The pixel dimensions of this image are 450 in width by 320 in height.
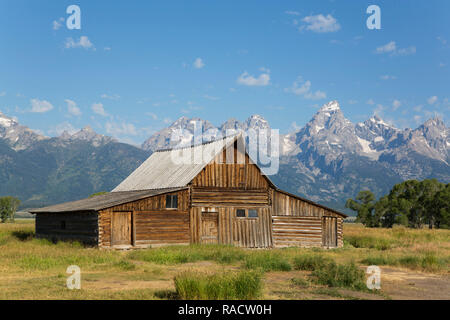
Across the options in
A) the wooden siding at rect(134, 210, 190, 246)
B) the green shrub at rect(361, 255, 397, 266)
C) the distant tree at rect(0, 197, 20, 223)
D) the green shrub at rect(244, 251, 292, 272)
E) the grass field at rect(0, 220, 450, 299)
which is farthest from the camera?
the distant tree at rect(0, 197, 20, 223)

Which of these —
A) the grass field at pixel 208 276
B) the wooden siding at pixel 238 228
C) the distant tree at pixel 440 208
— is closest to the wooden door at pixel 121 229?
the grass field at pixel 208 276

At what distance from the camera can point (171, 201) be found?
1515 inches

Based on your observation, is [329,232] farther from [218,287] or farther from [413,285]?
[218,287]

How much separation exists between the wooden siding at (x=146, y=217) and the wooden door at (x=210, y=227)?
1.38 m

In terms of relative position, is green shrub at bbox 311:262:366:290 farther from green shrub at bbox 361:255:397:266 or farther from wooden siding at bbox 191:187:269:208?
wooden siding at bbox 191:187:269:208

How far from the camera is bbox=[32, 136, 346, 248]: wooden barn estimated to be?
36.3m

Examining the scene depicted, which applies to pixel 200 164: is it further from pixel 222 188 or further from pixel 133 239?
pixel 133 239

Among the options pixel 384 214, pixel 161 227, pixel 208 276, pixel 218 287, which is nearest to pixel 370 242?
pixel 161 227

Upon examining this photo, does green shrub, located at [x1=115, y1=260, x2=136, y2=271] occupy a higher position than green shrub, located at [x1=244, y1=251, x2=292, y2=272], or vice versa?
green shrub, located at [x1=115, y1=260, x2=136, y2=271]

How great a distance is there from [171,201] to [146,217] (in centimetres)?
235

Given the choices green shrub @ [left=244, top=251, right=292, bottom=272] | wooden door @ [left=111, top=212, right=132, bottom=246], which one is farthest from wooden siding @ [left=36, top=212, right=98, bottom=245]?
green shrub @ [left=244, top=251, right=292, bottom=272]

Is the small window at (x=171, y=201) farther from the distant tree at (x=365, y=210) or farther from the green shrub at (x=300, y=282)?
the distant tree at (x=365, y=210)
